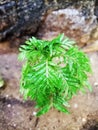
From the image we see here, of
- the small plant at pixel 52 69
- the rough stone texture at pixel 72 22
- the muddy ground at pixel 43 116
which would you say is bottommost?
the muddy ground at pixel 43 116

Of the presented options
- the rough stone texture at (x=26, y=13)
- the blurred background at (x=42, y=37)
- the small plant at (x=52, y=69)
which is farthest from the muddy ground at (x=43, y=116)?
the rough stone texture at (x=26, y=13)

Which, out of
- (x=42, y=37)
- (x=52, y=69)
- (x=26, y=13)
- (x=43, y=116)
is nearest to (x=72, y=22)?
(x=42, y=37)

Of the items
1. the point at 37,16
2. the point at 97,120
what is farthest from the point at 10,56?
the point at 97,120

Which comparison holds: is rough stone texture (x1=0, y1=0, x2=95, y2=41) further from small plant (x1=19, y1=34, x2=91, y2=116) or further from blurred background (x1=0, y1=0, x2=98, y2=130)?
small plant (x1=19, y1=34, x2=91, y2=116)

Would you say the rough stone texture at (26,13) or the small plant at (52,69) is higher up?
the rough stone texture at (26,13)

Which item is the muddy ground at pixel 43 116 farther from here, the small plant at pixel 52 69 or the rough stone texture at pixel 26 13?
the rough stone texture at pixel 26 13

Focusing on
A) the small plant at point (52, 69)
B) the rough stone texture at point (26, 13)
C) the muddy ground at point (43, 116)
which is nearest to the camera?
the small plant at point (52, 69)

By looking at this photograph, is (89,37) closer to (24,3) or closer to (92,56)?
(92,56)
